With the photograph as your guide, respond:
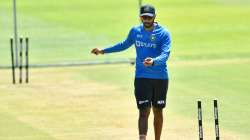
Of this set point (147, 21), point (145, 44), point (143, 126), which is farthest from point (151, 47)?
point (143, 126)

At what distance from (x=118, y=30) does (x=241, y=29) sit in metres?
4.31

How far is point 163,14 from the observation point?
3572 cm

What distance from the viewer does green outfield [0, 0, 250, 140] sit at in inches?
679

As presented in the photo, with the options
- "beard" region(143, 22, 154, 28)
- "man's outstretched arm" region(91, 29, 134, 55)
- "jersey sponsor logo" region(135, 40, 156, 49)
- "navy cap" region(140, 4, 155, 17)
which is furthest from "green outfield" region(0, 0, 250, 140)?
"navy cap" region(140, 4, 155, 17)

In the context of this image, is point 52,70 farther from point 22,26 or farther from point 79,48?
point 22,26

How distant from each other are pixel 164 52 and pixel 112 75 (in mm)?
9112

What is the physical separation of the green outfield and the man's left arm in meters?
2.29

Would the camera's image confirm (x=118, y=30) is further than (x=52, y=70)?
Yes

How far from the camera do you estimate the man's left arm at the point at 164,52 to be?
14.1 m

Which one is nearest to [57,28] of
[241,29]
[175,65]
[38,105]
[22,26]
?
[22,26]

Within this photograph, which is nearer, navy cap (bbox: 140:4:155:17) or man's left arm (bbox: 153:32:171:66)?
man's left arm (bbox: 153:32:171:66)

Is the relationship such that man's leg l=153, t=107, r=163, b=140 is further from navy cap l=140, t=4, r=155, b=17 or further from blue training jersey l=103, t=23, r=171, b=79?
navy cap l=140, t=4, r=155, b=17

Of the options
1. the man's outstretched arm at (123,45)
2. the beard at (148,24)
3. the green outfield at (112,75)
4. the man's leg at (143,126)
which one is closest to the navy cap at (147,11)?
the beard at (148,24)

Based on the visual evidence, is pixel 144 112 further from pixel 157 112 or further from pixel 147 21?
pixel 147 21
